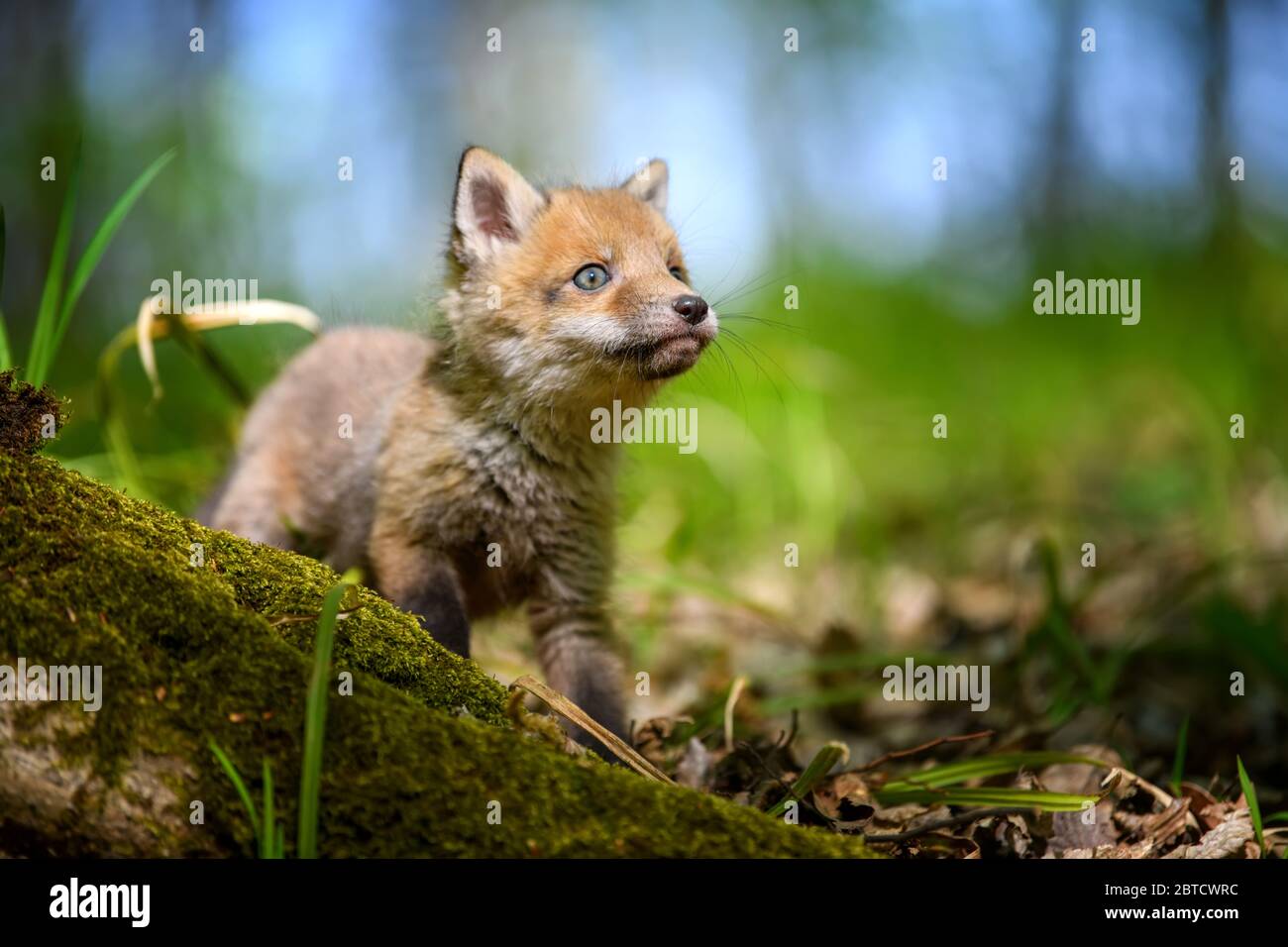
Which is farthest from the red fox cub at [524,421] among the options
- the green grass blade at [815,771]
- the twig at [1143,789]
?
the twig at [1143,789]

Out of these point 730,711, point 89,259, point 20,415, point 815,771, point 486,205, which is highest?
point 486,205

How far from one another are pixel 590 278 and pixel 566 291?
0.11m

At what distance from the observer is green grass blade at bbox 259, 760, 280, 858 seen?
195 centimetres

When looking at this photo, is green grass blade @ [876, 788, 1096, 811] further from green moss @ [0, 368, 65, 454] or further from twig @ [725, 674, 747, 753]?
green moss @ [0, 368, 65, 454]

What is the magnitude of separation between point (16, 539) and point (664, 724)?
2.03 m

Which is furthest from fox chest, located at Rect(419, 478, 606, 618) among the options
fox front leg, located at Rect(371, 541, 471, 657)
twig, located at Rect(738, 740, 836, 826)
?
twig, located at Rect(738, 740, 836, 826)

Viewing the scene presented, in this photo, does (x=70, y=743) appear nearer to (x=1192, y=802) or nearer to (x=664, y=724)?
(x=664, y=724)

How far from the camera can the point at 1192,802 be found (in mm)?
3045

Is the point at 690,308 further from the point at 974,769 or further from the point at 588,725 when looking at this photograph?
the point at 974,769

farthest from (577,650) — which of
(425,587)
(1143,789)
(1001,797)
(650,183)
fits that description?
(650,183)

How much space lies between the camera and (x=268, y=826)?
6.40 ft

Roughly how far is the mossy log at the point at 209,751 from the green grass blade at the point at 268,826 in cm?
4

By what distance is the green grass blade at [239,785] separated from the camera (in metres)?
1.98

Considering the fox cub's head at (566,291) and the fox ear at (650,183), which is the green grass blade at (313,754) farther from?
the fox ear at (650,183)
